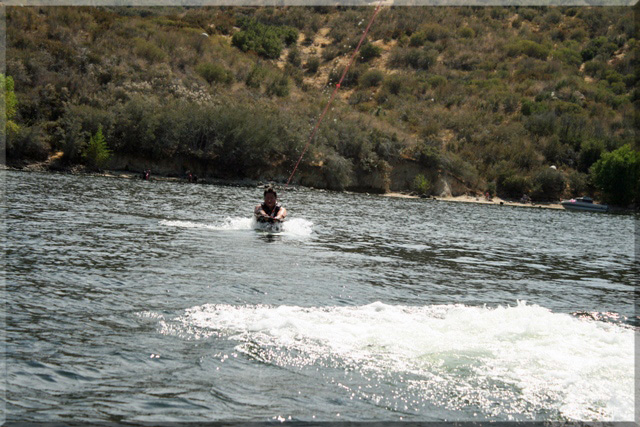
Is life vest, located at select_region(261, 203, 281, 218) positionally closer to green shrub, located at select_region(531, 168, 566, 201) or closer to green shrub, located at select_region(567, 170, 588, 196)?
green shrub, located at select_region(531, 168, 566, 201)

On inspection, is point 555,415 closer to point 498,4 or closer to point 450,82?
point 450,82

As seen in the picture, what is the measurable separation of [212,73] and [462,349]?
243 feet

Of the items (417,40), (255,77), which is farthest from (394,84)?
(255,77)

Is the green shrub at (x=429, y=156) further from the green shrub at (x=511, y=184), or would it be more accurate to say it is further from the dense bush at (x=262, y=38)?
the dense bush at (x=262, y=38)

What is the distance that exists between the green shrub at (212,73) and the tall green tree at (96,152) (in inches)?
934

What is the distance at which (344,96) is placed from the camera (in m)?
96.1

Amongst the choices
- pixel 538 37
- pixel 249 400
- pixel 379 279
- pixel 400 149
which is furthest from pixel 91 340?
pixel 538 37

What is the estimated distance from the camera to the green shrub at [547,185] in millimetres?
75312

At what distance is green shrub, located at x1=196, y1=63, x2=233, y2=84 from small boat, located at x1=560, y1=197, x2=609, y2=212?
1618 inches

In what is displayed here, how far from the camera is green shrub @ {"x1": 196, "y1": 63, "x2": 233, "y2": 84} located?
3135 inches

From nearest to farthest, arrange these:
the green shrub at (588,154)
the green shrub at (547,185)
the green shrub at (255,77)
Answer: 1. the green shrub at (547,185)
2. the green shrub at (588,154)
3. the green shrub at (255,77)

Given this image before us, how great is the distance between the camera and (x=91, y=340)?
365 inches

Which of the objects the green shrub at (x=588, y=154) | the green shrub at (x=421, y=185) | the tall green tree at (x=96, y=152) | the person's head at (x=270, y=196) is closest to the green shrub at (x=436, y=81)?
the green shrub at (x=588, y=154)

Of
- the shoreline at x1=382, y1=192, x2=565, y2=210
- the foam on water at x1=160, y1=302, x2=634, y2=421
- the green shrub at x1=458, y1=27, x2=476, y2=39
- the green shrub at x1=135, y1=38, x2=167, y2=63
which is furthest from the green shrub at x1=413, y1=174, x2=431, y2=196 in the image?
the foam on water at x1=160, y1=302, x2=634, y2=421
